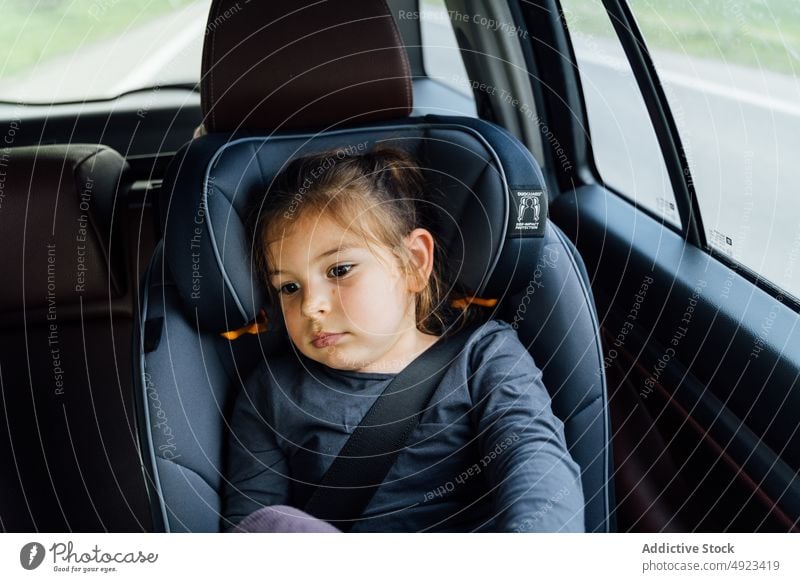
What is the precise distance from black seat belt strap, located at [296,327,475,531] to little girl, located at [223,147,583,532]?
0.01 meters

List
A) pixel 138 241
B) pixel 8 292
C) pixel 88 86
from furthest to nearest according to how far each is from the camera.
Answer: pixel 88 86
pixel 138 241
pixel 8 292

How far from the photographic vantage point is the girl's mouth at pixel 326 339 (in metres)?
0.89

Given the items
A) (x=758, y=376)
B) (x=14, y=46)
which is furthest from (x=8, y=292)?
(x=758, y=376)

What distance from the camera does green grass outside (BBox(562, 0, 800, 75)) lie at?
82cm

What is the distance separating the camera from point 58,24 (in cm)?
93

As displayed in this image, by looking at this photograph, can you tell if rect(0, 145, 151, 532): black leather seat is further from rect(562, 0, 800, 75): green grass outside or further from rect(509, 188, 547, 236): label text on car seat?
rect(562, 0, 800, 75): green grass outside

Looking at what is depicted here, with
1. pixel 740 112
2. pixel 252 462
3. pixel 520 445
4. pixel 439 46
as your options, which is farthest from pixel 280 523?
pixel 439 46

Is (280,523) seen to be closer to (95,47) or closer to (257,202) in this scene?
(257,202)

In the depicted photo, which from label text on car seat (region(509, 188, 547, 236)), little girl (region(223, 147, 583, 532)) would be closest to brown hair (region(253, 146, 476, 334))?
little girl (region(223, 147, 583, 532))

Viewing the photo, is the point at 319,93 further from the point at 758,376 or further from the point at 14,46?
the point at 758,376

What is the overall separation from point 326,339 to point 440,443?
7.0 inches

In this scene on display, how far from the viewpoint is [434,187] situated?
0.94 m

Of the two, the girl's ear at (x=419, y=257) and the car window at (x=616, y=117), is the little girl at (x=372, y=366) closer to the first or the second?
the girl's ear at (x=419, y=257)
